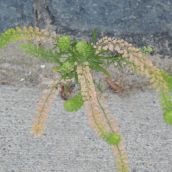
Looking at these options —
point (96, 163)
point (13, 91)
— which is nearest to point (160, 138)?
point (96, 163)

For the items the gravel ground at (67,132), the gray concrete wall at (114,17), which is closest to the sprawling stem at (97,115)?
the gravel ground at (67,132)

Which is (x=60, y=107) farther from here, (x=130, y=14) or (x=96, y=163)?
(x=130, y=14)

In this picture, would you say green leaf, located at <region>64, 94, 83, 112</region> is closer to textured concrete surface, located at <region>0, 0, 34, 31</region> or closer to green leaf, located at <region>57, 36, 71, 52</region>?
green leaf, located at <region>57, 36, 71, 52</region>

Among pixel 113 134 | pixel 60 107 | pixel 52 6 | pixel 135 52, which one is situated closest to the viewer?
pixel 113 134

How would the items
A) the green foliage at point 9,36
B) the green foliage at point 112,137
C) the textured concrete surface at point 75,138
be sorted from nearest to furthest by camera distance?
the green foliage at point 112,137
the green foliage at point 9,36
the textured concrete surface at point 75,138

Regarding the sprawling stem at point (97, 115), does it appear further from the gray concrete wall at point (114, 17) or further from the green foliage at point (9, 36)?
the gray concrete wall at point (114, 17)

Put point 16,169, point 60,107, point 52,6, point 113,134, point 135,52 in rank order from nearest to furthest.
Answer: point 113,134 < point 135,52 < point 16,169 < point 60,107 < point 52,6

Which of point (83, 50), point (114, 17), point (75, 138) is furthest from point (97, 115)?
point (114, 17)
